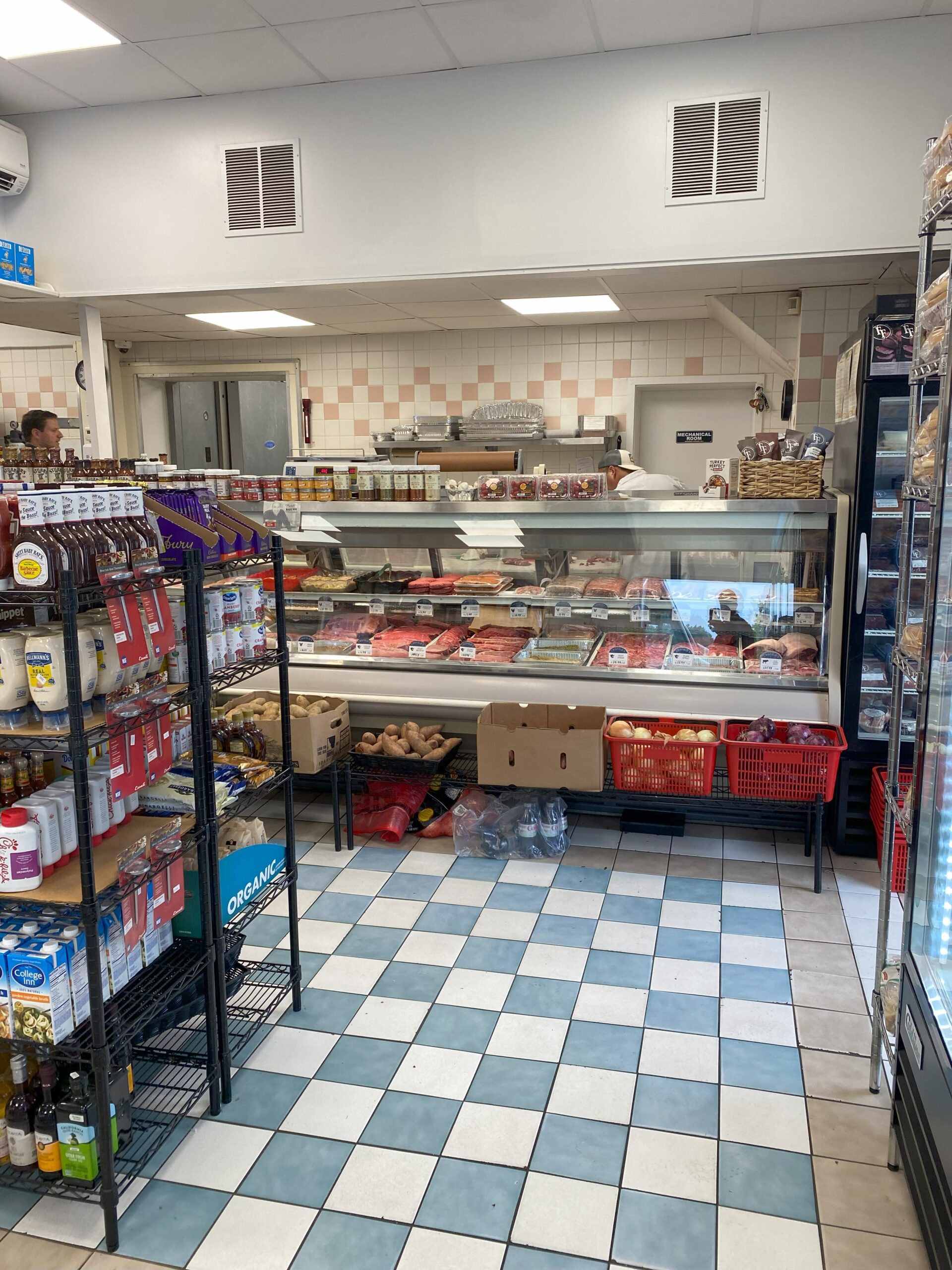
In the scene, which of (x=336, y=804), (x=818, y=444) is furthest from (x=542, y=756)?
(x=818, y=444)

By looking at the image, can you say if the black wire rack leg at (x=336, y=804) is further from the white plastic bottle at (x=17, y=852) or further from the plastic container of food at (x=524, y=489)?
the white plastic bottle at (x=17, y=852)

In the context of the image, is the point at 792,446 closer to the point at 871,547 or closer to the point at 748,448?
the point at 748,448

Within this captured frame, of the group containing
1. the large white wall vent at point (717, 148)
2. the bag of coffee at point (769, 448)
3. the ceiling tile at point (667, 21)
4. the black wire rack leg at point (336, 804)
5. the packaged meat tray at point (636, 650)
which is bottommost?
the black wire rack leg at point (336, 804)

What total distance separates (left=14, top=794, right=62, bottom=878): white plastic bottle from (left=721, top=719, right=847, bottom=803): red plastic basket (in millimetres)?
2734

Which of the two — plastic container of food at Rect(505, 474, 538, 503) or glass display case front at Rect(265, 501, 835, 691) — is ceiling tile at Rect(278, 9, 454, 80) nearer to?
plastic container of food at Rect(505, 474, 538, 503)

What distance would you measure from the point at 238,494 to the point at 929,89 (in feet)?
11.7

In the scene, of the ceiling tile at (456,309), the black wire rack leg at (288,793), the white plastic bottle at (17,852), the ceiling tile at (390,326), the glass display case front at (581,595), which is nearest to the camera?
the white plastic bottle at (17,852)

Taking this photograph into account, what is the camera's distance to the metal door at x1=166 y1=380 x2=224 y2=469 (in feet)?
26.4

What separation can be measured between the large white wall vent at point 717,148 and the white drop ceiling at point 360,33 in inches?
11.3

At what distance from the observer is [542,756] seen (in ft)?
13.8

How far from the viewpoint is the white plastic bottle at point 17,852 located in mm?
2146

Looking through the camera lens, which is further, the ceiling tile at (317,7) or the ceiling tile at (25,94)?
the ceiling tile at (25,94)

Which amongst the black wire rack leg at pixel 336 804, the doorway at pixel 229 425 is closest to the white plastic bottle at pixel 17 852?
the black wire rack leg at pixel 336 804

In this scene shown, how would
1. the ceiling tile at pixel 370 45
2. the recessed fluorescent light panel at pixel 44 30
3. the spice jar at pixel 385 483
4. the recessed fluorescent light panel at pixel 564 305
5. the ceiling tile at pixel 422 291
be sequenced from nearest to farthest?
the recessed fluorescent light panel at pixel 44 30
the ceiling tile at pixel 370 45
the spice jar at pixel 385 483
the ceiling tile at pixel 422 291
the recessed fluorescent light panel at pixel 564 305
